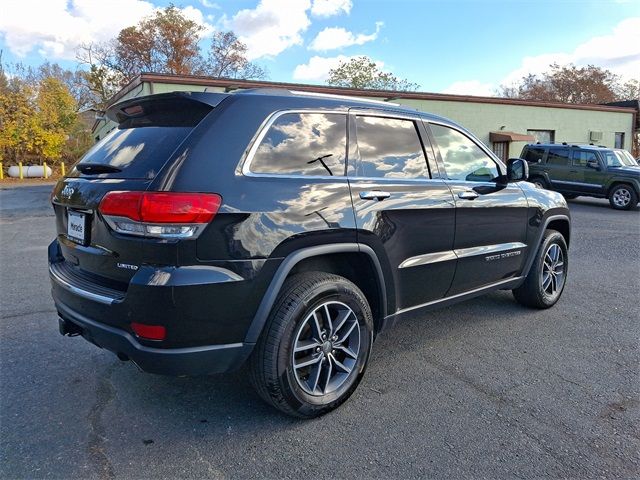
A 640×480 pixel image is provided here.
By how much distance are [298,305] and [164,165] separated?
103 cm

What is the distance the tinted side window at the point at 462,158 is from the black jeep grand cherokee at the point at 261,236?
8cm

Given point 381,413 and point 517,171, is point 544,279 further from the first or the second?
point 381,413

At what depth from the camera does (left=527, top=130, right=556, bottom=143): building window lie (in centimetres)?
2608

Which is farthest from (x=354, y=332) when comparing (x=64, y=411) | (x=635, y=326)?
(x=635, y=326)

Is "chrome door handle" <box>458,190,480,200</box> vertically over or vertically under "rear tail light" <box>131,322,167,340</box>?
over

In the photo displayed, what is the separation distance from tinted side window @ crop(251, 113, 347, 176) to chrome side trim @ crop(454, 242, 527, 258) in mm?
1328

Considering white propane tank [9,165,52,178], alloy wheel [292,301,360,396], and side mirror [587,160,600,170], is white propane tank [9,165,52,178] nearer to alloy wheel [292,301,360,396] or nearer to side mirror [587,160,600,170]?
side mirror [587,160,600,170]

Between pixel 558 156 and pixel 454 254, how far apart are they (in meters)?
14.2

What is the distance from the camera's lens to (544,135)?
26688 millimetres

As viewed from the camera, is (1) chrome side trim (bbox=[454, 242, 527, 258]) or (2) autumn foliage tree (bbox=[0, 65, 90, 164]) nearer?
(1) chrome side trim (bbox=[454, 242, 527, 258])

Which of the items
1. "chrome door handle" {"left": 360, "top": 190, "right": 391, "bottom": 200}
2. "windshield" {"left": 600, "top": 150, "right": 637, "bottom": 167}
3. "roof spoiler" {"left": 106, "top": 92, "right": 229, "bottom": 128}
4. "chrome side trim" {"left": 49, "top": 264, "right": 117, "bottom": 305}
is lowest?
"chrome side trim" {"left": 49, "top": 264, "right": 117, "bottom": 305}

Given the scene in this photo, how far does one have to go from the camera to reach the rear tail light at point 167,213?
86.4 inches

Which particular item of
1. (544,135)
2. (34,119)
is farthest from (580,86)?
(34,119)

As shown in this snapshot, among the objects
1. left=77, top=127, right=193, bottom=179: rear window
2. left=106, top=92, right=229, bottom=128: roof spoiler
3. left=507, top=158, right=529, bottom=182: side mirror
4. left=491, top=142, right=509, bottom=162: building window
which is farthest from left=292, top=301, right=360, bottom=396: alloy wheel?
left=491, top=142, right=509, bottom=162: building window
